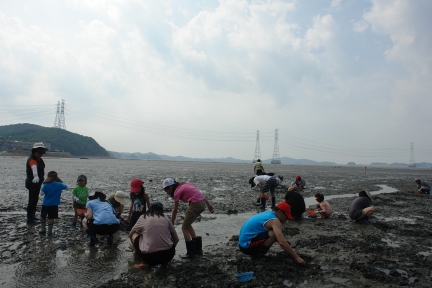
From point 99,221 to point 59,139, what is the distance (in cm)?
14293

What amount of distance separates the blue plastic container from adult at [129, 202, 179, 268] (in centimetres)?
129

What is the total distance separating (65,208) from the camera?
10969 mm

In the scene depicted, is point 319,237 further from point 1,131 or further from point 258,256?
point 1,131

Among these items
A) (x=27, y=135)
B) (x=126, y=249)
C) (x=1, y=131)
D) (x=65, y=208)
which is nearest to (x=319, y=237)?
(x=126, y=249)

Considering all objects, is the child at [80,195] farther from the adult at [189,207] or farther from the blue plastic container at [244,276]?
the blue plastic container at [244,276]

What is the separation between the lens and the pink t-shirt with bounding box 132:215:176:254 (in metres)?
5.12

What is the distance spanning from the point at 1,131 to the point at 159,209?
600ft

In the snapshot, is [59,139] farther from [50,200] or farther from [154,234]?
[154,234]

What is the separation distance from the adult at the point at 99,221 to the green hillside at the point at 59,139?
133983mm

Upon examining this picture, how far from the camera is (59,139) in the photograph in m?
132

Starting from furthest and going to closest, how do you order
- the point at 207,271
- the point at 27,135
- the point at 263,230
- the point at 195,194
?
the point at 27,135, the point at 195,194, the point at 263,230, the point at 207,271

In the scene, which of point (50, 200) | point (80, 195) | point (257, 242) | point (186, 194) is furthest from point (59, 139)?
point (257, 242)

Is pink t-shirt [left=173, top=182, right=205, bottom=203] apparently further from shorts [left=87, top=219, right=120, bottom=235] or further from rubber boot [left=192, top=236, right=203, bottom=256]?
shorts [left=87, top=219, right=120, bottom=235]

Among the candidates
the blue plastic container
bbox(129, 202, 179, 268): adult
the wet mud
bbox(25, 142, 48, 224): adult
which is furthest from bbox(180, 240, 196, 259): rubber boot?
bbox(25, 142, 48, 224): adult
